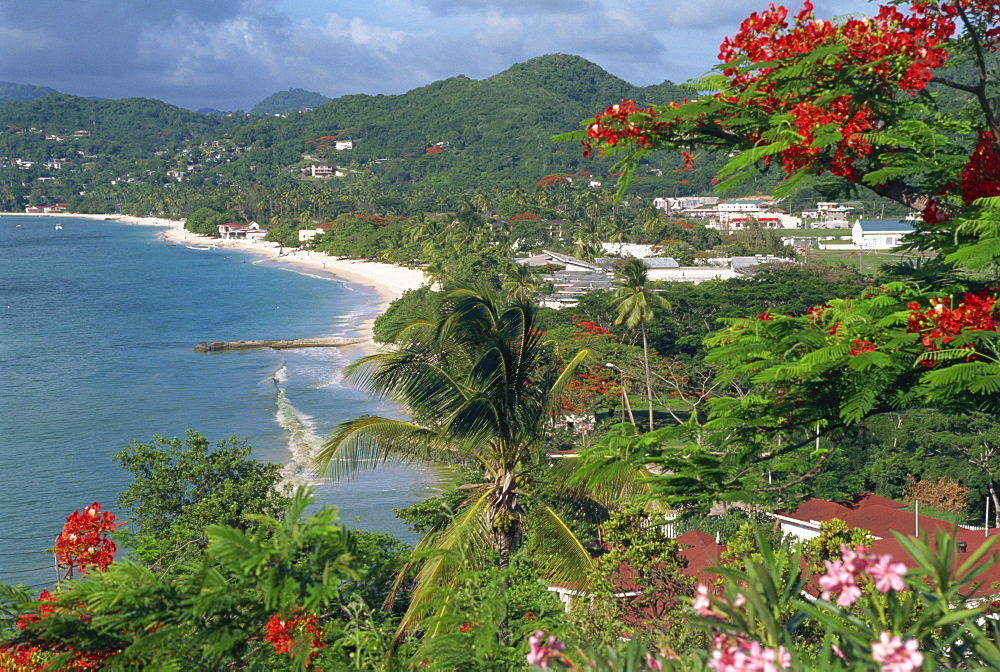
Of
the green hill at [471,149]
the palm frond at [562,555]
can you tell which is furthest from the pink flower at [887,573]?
the green hill at [471,149]

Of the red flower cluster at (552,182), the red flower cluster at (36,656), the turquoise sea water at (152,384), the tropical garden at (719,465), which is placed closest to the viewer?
the tropical garden at (719,465)

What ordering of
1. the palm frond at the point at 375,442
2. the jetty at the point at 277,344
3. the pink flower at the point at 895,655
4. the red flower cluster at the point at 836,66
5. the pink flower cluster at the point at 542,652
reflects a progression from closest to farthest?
1. the pink flower at the point at 895,655
2. the pink flower cluster at the point at 542,652
3. the red flower cluster at the point at 836,66
4. the palm frond at the point at 375,442
5. the jetty at the point at 277,344

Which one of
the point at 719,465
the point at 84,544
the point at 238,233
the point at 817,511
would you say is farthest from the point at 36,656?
the point at 238,233

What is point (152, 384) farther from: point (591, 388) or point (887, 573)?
point (887, 573)

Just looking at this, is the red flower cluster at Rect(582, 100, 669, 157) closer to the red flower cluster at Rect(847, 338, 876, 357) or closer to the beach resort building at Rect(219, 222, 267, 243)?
the red flower cluster at Rect(847, 338, 876, 357)

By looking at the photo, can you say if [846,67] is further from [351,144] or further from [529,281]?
[351,144]

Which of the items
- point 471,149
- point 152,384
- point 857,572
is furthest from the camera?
point 471,149

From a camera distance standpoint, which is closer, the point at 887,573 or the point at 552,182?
the point at 887,573

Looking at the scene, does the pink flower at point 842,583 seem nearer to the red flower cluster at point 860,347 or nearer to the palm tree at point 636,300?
the red flower cluster at point 860,347
